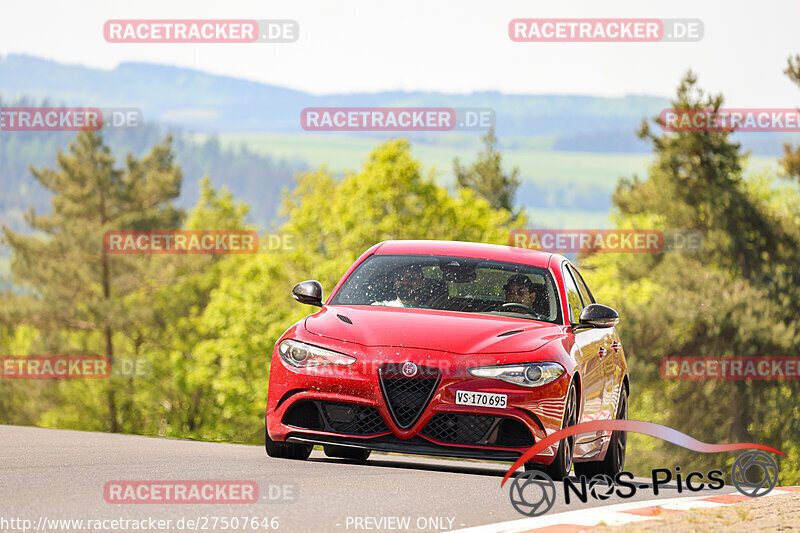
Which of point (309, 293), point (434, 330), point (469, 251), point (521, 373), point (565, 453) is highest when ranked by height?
point (469, 251)

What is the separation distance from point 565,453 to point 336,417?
168 cm

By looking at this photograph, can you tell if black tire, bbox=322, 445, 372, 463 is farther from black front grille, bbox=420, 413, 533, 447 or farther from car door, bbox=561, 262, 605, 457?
black front grille, bbox=420, 413, 533, 447

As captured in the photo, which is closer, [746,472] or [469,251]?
[746,472]

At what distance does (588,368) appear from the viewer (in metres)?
10.0

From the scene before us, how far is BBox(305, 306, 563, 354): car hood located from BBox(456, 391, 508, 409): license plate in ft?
0.99

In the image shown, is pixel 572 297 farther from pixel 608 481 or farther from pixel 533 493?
pixel 533 493

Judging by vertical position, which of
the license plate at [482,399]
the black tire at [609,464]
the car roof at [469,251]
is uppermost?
the car roof at [469,251]

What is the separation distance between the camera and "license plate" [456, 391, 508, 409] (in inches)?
352

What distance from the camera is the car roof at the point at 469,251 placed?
1088cm

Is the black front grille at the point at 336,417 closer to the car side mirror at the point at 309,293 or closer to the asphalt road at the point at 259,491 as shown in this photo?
the asphalt road at the point at 259,491

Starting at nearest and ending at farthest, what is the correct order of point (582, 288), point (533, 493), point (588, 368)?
point (533, 493), point (588, 368), point (582, 288)

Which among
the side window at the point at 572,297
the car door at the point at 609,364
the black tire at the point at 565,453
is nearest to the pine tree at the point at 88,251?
the car door at the point at 609,364

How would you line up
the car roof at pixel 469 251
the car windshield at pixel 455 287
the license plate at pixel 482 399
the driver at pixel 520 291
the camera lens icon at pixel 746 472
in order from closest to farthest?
1. the license plate at pixel 482 399
2. the camera lens icon at pixel 746 472
3. the car windshield at pixel 455 287
4. the driver at pixel 520 291
5. the car roof at pixel 469 251

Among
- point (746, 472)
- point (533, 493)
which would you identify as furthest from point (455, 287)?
point (746, 472)
